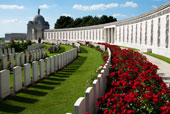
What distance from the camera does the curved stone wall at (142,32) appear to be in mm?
18950

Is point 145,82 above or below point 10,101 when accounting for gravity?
above

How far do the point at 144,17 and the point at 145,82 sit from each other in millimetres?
23633

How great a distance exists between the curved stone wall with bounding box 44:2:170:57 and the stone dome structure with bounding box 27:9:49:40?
54.5 ft

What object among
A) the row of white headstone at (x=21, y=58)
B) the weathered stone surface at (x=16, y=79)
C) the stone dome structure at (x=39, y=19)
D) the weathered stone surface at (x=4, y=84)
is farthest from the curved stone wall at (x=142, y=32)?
the stone dome structure at (x=39, y=19)

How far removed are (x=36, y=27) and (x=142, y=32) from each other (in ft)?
156

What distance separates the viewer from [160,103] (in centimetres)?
398

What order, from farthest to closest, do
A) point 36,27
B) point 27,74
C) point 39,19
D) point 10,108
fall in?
point 39,19, point 36,27, point 27,74, point 10,108

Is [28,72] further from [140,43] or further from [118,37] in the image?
[118,37]

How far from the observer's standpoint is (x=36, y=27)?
68000 mm

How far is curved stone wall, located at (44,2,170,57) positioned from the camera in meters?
19.0

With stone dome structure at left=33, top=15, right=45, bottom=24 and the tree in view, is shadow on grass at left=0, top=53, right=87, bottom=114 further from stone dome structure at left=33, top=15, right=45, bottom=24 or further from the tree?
the tree

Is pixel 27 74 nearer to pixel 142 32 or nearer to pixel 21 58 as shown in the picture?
pixel 21 58

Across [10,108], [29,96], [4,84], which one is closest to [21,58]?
[4,84]

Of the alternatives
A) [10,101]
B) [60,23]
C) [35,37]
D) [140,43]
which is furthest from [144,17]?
[60,23]
